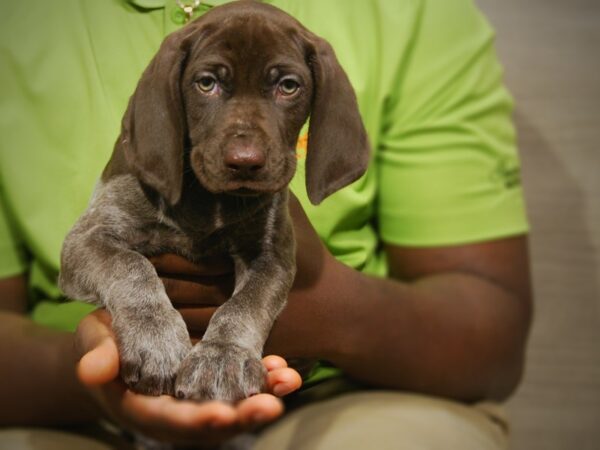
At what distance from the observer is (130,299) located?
93 cm

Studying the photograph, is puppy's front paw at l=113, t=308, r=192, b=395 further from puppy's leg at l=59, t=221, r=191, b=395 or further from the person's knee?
the person's knee

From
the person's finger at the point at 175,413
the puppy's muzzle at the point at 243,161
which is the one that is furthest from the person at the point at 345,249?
the puppy's muzzle at the point at 243,161

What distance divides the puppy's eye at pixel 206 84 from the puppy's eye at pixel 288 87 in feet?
0.26

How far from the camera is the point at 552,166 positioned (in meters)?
1.81

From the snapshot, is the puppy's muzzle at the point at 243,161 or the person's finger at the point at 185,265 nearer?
the puppy's muzzle at the point at 243,161

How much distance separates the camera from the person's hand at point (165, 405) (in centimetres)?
73

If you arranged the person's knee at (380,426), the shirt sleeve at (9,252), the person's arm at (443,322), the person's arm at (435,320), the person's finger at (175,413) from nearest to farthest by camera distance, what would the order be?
1. the person's finger at (175,413)
2. the shirt sleeve at (9,252)
3. the person's knee at (380,426)
4. the person's arm at (435,320)
5. the person's arm at (443,322)

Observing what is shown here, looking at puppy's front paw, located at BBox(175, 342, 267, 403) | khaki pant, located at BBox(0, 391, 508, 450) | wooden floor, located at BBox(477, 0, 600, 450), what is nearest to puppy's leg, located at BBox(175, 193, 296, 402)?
puppy's front paw, located at BBox(175, 342, 267, 403)

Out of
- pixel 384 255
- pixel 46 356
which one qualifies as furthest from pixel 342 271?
pixel 46 356

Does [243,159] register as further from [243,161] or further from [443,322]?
[443,322]

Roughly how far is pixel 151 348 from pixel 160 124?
272mm

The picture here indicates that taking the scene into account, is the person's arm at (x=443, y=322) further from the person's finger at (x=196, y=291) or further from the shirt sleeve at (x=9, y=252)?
the shirt sleeve at (x=9, y=252)

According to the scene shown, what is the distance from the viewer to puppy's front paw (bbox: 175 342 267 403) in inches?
31.8

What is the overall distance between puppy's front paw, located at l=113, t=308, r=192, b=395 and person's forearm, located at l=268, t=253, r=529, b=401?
0.30 metres
